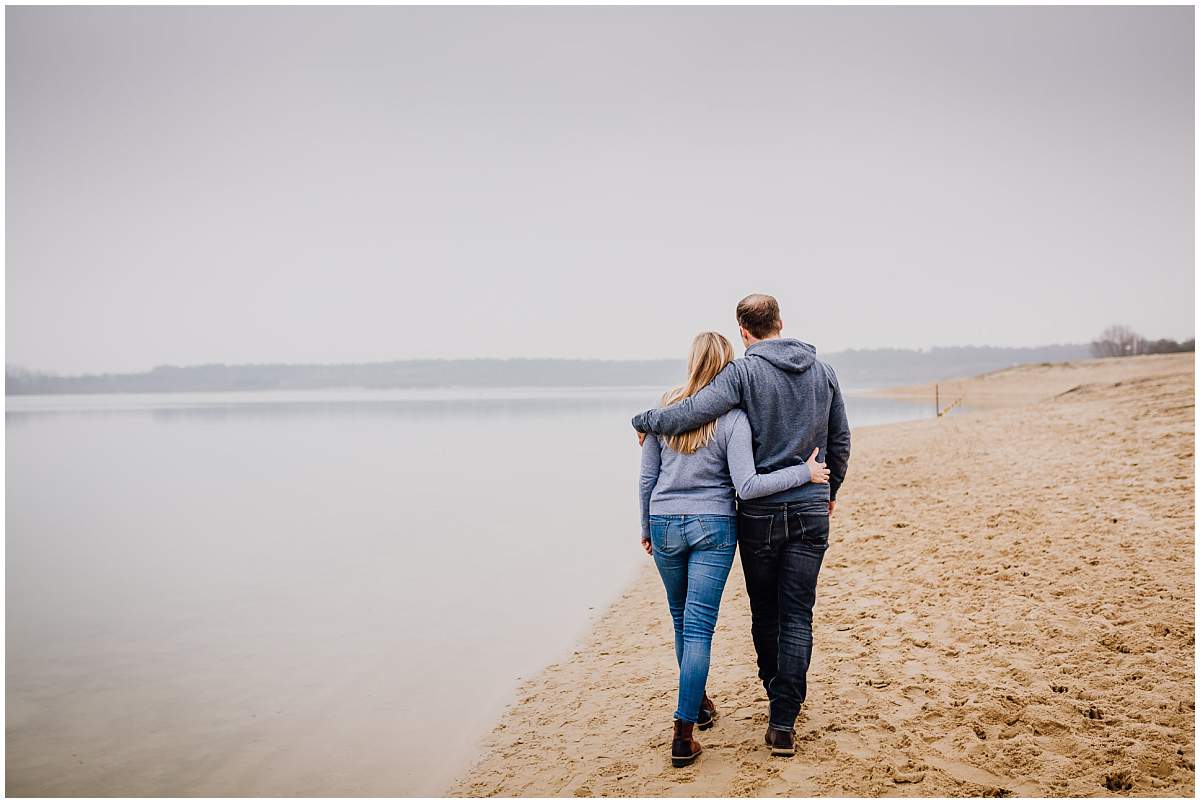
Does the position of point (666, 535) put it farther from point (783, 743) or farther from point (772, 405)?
point (783, 743)

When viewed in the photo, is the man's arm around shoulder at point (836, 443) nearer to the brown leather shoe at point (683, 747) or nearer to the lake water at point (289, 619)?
the brown leather shoe at point (683, 747)

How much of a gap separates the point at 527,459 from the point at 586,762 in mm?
17310

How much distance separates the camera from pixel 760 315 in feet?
Answer: 10.5

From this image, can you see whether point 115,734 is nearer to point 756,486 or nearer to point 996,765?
point 756,486

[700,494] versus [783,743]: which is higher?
[700,494]

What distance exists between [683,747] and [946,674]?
166cm

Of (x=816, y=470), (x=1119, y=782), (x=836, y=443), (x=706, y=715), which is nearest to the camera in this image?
(x=1119, y=782)

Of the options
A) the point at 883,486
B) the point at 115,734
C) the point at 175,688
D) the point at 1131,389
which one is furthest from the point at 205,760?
the point at 1131,389

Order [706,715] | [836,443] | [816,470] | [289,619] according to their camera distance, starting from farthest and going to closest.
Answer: [289,619] → [706,715] → [836,443] → [816,470]

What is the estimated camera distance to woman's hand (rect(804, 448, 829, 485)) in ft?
10.1

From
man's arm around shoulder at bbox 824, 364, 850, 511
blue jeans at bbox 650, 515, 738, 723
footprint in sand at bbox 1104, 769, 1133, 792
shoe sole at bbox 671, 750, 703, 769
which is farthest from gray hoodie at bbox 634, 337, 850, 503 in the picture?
footprint in sand at bbox 1104, 769, 1133, 792

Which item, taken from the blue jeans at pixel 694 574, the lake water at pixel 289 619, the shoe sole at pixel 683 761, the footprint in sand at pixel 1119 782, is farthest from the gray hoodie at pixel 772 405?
the lake water at pixel 289 619

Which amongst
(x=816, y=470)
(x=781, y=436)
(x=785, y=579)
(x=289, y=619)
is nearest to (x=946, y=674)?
(x=785, y=579)

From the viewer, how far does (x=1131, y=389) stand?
18531mm
